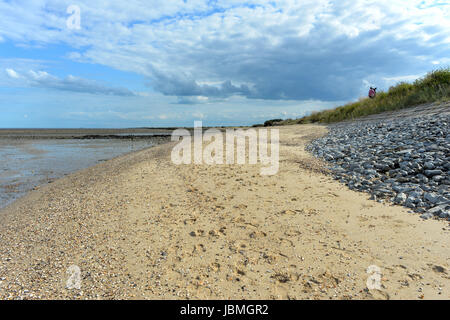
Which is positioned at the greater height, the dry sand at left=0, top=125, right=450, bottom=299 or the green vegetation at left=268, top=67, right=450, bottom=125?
the green vegetation at left=268, top=67, right=450, bottom=125

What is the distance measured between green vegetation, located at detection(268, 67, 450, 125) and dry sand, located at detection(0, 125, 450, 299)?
599 inches

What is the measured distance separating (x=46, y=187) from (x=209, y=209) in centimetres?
839

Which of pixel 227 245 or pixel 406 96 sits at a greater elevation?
pixel 406 96

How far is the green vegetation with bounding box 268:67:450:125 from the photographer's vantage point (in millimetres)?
17578

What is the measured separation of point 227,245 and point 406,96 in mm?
20731

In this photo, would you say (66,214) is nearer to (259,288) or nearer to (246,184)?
(246,184)

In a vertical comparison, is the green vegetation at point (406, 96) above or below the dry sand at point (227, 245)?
above

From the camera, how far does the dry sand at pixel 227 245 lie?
145 inches

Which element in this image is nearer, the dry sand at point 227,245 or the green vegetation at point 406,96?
the dry sand at point 227,245

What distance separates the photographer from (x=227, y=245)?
4.80 m

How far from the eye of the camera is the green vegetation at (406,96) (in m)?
17.6

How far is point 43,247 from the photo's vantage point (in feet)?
17.2

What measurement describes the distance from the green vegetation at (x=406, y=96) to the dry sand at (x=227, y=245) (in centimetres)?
1521
